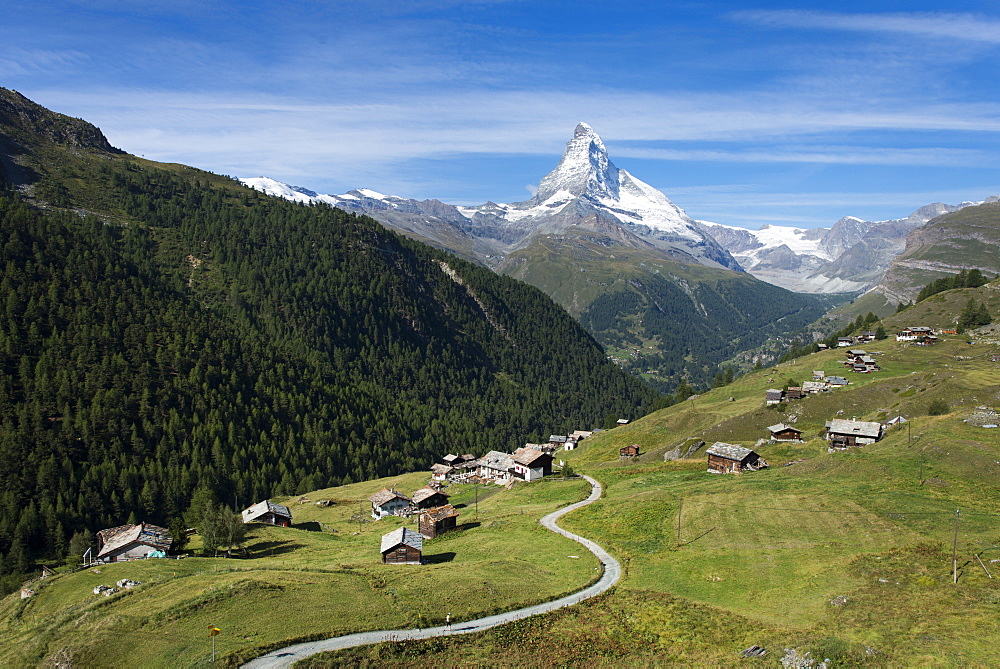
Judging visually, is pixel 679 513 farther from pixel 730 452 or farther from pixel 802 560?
pixel 730 452

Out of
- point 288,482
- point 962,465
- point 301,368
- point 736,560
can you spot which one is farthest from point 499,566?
point 301,368

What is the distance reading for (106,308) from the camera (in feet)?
544

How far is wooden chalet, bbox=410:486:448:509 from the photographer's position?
114088 mm

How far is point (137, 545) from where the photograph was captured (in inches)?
3538

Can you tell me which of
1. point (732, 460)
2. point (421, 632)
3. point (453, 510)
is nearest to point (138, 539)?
point (453, 510)

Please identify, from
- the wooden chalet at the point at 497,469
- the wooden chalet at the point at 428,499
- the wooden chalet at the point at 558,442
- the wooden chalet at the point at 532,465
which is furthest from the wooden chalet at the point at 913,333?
the wooden chalet at the point at 428,499

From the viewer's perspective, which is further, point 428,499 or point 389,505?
point 428,499

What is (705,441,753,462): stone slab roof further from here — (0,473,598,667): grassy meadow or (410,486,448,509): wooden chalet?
(410,486,448,509): wooden chalet

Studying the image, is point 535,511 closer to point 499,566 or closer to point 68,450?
point 499,566

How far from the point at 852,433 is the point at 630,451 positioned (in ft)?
171

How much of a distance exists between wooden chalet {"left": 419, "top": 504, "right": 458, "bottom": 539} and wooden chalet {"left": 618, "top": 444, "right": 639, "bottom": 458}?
209ft

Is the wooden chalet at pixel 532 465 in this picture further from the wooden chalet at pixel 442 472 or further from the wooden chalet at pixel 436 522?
the wooden chalet at pixel 436 522

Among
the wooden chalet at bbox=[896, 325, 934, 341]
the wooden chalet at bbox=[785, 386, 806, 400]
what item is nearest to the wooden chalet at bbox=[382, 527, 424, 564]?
the wooden chalet at bbox=[785, 386, 806, 400]

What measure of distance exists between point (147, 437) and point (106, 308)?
4641 cm
